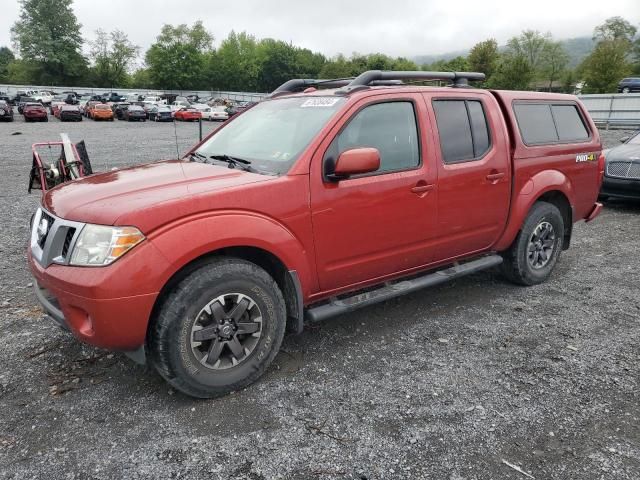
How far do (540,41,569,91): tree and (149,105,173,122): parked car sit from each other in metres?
54.8

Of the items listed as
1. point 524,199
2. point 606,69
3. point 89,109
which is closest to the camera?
point 524,199

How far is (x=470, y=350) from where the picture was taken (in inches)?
145

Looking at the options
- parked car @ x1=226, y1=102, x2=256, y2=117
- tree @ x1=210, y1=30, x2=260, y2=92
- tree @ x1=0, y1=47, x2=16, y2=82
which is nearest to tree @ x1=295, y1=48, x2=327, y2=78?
tree @ x1=210, y1=30, x2=260, y2=92

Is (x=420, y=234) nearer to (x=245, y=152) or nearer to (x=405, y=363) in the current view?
(x=405, y=363)

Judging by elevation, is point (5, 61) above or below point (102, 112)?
above

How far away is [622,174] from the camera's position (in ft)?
27.5

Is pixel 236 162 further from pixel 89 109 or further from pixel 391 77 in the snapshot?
pixel 89 109

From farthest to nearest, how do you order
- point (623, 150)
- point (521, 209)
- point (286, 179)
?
1. point (623, 150)
2. point (521, 209)
3. point (286, 179)

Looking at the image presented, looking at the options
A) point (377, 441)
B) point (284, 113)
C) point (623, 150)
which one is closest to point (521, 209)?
point (284, 113)

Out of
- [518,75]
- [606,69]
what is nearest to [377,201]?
[518,75]

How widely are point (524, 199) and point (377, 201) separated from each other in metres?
1.80

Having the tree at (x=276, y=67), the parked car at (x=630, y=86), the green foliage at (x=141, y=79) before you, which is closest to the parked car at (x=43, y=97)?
the green foliage at (x=141, y=79)

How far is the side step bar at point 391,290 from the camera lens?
11.3ft

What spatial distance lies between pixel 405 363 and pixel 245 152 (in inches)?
74.5
